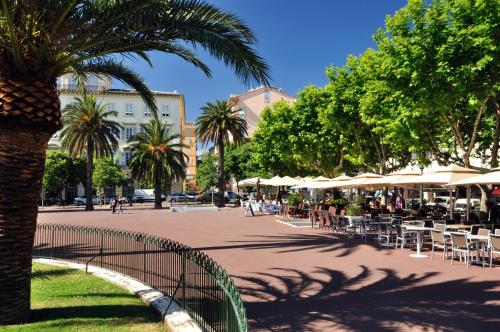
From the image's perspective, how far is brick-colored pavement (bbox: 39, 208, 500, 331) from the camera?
257 inches

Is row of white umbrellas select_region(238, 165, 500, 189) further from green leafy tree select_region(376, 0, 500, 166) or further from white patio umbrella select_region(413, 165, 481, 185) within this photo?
green leafy tree select_region(376, 0, 500, 166)

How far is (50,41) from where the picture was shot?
20.4ft

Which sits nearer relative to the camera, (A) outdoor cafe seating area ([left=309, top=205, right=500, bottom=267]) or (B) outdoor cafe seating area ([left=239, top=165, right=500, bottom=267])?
(A) outdoor cafe seating area ([left=309, top=205, right=500, bottom=267])

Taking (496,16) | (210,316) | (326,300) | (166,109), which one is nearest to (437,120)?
(496,16)

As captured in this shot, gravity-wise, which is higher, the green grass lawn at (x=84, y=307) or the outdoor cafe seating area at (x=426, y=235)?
the outdoor cafe seating area at (x=426, y=235)

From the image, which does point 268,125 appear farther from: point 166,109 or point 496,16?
point 166,109

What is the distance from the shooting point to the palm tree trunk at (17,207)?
608 cm

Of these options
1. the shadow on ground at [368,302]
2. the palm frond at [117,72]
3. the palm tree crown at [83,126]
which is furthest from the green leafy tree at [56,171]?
the shadow on ground at [368,302]

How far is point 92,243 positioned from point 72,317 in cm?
798

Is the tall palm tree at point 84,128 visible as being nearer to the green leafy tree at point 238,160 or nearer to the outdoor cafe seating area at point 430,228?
the green leafy tree at point 238,160

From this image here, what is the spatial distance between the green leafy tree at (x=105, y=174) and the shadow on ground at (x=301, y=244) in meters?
50.1

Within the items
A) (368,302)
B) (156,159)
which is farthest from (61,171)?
(368,302)

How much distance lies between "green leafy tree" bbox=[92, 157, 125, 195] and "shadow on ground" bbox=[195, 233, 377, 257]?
50075 mm

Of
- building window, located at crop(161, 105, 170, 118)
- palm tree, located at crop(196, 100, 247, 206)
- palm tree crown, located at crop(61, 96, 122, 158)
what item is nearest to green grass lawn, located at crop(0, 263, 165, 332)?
palm tree crown, located at crop(61, 96, 122, 158)
